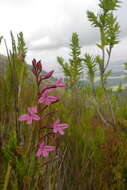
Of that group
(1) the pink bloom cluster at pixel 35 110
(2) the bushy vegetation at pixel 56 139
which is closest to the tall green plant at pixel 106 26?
(2) the bushy vegetation at pixel 56 139

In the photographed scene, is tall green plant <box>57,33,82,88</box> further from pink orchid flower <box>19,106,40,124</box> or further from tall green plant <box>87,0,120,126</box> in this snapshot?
pink orchid flower <box>19,106,40,124</box>

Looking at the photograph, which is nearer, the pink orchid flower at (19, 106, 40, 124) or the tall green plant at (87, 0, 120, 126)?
the pink orchid flower at (19, 106, 40, 124)

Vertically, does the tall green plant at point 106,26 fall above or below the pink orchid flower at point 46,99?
above

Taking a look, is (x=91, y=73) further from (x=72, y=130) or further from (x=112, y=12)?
(x=72, y=130)

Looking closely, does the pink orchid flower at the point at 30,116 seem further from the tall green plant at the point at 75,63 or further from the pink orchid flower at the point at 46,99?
the tall green plant at the point at 75,63

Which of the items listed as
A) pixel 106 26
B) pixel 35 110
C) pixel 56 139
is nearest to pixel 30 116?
pixel 35 110

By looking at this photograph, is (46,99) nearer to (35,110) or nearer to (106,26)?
(35,110)

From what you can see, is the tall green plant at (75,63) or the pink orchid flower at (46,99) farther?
the tall green plant at (75,63)

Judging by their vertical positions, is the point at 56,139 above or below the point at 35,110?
below

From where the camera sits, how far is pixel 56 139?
5.79 ft

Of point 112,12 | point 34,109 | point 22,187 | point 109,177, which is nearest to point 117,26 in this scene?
point 112,12

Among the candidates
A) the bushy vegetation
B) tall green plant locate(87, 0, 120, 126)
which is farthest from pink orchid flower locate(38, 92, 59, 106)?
tall green plant locate(87, 0, 120, 126)

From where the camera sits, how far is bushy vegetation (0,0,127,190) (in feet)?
3.71

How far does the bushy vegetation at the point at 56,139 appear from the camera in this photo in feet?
3.71
